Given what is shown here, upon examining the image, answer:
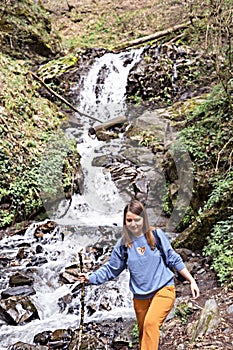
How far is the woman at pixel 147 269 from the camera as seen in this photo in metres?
2.92

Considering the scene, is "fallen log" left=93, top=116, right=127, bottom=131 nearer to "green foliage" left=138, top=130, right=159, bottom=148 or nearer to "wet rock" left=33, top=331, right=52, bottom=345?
"green foliage" left=138, top=130, right=159, bottom=148

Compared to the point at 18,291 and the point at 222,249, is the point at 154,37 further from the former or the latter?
the point at 18,291

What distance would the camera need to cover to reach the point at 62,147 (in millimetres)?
10211

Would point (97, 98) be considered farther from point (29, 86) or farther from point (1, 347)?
point (1, 347)

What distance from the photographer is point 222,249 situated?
5.35m

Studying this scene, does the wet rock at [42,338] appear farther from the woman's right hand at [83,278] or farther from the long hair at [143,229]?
the long hair at [143,229]

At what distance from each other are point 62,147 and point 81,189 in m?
1.38

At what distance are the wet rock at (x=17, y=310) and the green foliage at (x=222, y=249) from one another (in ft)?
8.96

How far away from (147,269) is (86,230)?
5.45 m

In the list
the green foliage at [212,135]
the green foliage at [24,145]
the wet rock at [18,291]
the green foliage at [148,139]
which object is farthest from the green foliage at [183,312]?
the green foliage at [148,139]

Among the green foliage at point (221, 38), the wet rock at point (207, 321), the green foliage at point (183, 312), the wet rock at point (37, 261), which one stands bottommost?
the wet rock at point (37, 261)

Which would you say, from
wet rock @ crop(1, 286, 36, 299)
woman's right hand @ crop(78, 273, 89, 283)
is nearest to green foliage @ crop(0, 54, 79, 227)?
wet rock @ crop(1, 286, 36, 299)

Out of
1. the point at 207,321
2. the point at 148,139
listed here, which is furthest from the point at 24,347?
the point at 148,139

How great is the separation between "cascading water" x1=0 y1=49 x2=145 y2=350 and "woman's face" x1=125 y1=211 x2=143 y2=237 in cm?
281
